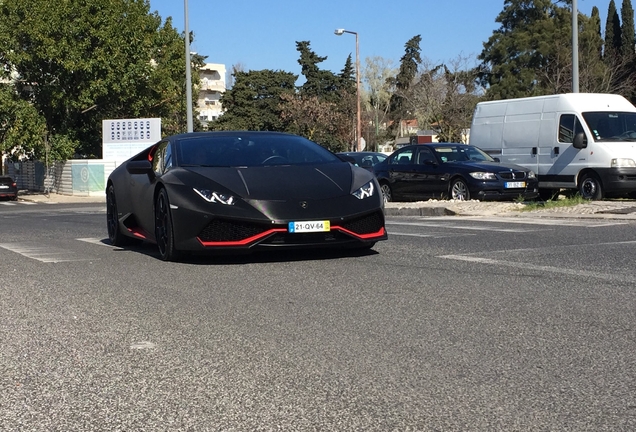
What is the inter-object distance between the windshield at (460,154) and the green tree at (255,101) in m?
63.3

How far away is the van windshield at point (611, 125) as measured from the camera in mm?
19562

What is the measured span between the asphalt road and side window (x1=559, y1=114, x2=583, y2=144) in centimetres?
1130

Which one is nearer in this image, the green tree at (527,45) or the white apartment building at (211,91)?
the green tree at (527,45)

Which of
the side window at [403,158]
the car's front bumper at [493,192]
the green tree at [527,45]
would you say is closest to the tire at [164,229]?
the car's front bumper at [493,192]

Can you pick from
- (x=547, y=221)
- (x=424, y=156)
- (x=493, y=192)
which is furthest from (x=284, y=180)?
(x=424, y=156)

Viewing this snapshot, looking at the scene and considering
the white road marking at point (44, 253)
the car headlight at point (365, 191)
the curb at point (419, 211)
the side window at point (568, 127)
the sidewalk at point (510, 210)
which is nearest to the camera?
the car headlight at point (365, 191)

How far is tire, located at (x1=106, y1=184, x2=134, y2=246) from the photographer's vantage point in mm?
10891

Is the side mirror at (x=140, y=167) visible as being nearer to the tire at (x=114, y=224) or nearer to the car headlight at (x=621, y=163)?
the tire at (x=114, y=224)

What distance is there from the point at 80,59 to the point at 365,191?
119 ft

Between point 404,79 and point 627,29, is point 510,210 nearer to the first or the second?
point 627,29

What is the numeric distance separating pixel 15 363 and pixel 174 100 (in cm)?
4717

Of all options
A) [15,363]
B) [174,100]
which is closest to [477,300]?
[15,363]

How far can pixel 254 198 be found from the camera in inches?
325

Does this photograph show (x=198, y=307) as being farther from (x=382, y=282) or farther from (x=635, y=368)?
(x=635, y=368)
